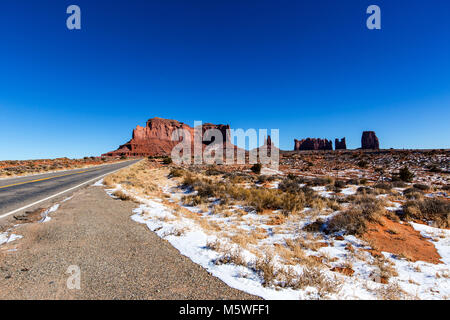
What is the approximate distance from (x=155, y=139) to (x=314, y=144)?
11056 centimetres

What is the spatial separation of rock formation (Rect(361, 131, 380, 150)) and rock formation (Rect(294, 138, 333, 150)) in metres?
17.4

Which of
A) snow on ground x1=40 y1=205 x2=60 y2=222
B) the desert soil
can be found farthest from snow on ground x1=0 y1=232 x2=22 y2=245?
snow on ground x1=40 y1=205 x2=60 y2=222

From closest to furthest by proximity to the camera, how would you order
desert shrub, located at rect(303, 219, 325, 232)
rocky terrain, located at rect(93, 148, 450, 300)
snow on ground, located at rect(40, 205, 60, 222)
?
1. rocky terrain, located at rect(93, 148, 450, 300)
2. snow on ground, located at rect(40, 205, 60, 222)
3. desert shrub, located at rect(303, 219, 325, 232)

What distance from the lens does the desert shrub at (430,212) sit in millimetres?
6684

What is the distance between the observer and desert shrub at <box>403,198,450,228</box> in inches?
263

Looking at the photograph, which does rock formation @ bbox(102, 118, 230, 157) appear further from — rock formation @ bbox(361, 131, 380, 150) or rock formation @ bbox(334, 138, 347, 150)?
rock formation @ bbox(361, 131, 380, 150)

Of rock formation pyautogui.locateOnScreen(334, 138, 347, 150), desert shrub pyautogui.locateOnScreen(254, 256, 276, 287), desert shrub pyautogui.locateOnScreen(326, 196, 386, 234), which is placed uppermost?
rock formation pyautogui.locateOnScreen(334, 138, 347, 150)

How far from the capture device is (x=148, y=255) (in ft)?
11.3

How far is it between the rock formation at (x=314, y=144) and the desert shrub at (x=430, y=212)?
393 feet

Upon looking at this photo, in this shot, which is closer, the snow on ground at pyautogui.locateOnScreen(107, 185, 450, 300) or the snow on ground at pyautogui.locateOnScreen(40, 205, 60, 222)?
the snow on ground at pyautogui.locateOnScreen(107, 185, 450, 300)
